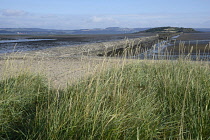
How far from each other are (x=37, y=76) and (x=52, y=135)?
8.49 ft

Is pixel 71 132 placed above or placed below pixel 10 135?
above

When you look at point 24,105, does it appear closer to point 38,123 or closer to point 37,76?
point 38,123

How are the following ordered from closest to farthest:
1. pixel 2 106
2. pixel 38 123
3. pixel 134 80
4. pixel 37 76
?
pixel 38 123, pixel 2 106, pixel 134 80, pixel 37 76

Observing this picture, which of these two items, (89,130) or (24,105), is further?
(24,105)

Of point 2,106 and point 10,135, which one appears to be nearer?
point 10,135

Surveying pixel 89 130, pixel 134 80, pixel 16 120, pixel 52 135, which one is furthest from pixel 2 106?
pixel 134 80

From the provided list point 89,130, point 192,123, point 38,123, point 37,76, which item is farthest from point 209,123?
point 37,76

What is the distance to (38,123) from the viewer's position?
2.83 metres

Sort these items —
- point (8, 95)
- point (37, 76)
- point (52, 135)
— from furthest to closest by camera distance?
point (37, 76) < point (8, 95) < point (52, 135)

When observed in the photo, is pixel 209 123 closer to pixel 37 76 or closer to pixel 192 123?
pixel 192 123

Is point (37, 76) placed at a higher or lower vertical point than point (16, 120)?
higher

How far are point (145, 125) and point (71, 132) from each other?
78cm

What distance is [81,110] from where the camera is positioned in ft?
9.23

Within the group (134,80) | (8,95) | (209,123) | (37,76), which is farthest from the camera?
(37,76)
